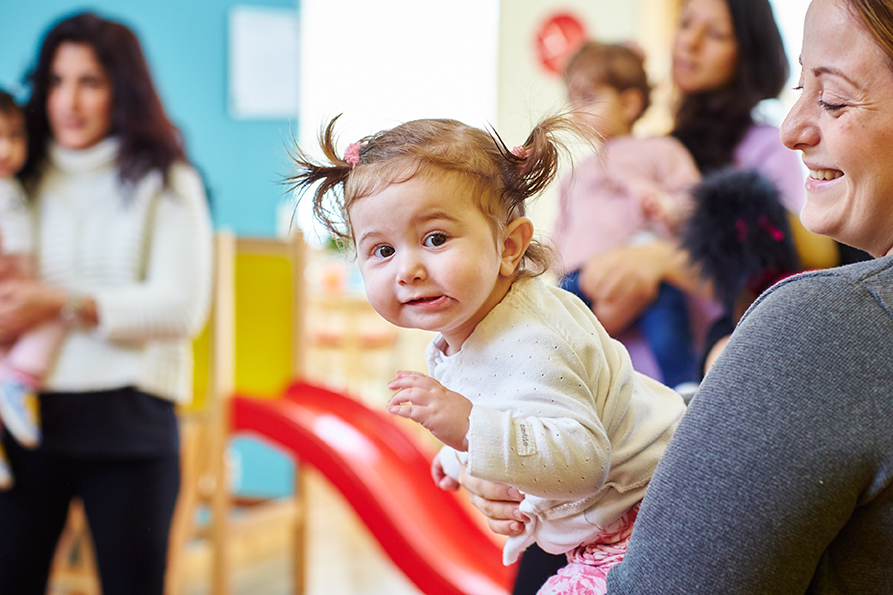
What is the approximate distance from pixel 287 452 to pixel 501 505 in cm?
164

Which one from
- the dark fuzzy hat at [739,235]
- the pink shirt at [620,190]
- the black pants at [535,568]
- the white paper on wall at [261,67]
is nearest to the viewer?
the black pants at [535,568]

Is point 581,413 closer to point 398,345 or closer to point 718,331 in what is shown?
point 718,331

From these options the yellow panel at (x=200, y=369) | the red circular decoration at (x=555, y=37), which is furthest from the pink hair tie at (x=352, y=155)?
the red circular decoration at (x=555, y=37)

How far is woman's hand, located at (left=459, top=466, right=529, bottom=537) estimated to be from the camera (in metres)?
0.62

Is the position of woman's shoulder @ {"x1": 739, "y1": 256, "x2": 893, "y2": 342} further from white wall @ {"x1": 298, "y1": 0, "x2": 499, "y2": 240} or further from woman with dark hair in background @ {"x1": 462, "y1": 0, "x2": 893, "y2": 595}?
white wall @ {"x1": 298, "y1": 0, "x2": 499, "y2": 240}

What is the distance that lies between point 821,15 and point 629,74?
1109 millimetres

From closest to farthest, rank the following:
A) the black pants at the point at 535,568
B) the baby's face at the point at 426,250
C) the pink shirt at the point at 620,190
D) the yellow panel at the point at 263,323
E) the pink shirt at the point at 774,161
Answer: the baby's face at the point at 426,250
the black pants at the point at 535,568
the pink shirt at the point at 774,161
the pink shirt at the point at 620,190
the yellow panel at the point at 263,323

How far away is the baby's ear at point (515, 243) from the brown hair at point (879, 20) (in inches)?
10.0

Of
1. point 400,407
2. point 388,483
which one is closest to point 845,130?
point 400,407

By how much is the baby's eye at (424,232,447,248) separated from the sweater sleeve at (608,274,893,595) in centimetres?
20

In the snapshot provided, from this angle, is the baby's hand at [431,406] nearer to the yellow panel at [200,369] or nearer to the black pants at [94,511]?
the black pants at [94,511]

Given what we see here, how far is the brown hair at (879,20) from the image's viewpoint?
0.47m

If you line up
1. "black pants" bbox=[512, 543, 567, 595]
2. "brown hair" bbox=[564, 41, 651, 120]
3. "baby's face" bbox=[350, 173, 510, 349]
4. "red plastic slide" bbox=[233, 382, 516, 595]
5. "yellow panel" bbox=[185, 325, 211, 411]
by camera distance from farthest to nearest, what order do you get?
"yellow panel" bbox=[185, 325, 211, 411], "red plastic slide" bbox=[233, 382, 516, 595], "brown hair" bbox=[564, 41, 651, 120], "black pants" bbox=[512, 543, 567, 595], "baby's face" bbox=[350, 173, 510, 349]

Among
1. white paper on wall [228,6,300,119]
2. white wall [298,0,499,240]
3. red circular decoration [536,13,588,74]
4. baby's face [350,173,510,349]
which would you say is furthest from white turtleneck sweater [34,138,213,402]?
red circular decoration [536,13,588,74]
